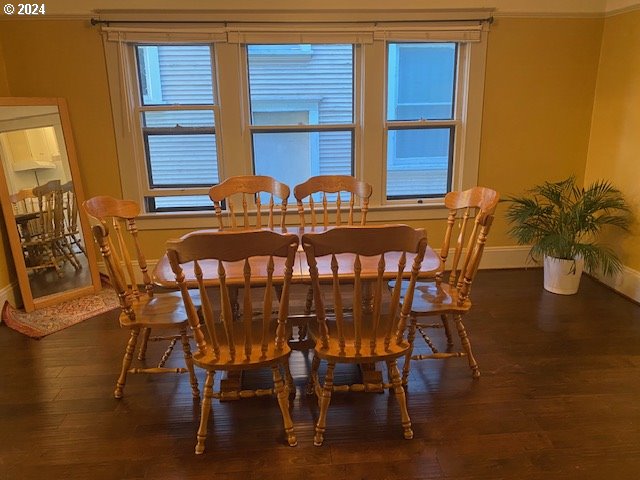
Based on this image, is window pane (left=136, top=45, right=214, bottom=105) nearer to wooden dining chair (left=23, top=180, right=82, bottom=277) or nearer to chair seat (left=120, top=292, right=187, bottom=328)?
wooden dining chair (left=23, top=180, right=82, bottom=277)

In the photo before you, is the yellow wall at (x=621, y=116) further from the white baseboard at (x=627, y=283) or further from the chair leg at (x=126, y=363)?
the chair leg at (x=126, y=363)

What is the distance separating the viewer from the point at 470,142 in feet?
12.4

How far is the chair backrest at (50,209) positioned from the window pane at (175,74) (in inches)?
37.1

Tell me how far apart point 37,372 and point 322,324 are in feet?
5.72

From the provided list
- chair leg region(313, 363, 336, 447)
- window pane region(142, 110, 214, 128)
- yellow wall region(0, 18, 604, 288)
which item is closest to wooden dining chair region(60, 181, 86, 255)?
yellow wall region(0, 18, 604, 288)

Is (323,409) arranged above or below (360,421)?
above

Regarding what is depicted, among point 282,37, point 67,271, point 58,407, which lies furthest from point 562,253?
point 67,271

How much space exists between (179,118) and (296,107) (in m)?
0.93

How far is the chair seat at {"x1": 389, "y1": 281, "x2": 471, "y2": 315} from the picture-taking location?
226 cm

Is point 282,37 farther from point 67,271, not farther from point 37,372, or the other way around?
point 37,372

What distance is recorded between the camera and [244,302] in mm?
1742

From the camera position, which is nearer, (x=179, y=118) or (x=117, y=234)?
(x=117, y=234)

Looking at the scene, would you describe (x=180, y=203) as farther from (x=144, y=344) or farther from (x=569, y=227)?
(x=569, y=227)
